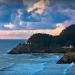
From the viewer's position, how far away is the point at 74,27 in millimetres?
8109

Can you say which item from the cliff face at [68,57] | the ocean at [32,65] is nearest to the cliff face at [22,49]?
the ocean at [32,65]

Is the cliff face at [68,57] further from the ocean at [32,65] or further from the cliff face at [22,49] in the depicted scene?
the cliff face at [22,49]

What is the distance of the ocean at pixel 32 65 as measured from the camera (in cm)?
789

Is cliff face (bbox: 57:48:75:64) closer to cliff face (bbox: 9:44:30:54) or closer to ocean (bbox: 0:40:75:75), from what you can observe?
ocean (bbox: 0:40:75:75)

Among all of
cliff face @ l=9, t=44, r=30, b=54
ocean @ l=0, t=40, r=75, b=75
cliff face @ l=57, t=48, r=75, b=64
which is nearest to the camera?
ocean @ l=0, t=40, r=75, b=75

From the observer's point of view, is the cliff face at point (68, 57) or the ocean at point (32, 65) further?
the cliff face at point (68, 57)

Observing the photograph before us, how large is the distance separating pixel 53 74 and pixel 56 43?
899 millimetres

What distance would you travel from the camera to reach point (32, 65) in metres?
8.37

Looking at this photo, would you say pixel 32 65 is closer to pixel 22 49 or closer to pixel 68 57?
pixel 68 57

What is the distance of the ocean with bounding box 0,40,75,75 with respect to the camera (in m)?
7.89

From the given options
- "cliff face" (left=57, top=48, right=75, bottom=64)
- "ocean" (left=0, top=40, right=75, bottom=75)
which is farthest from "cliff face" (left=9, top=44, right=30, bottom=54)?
"cliff face" (left=57, top=48, right=75, bottom=64)

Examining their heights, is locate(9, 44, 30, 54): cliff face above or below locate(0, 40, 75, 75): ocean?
above

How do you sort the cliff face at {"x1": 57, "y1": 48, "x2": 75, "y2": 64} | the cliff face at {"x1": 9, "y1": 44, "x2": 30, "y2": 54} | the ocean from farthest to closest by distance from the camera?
the cliff face at {"x1": 9, "y1": 44, "x2": 30, "y2": 54} < the cliff face at {"x1": 57, "y1": 48, "x2": 75, "y2": 64} < the ocean

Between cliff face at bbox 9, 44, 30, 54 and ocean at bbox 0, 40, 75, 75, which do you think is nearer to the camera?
ocean at bbox 0, 40, 75, 75
